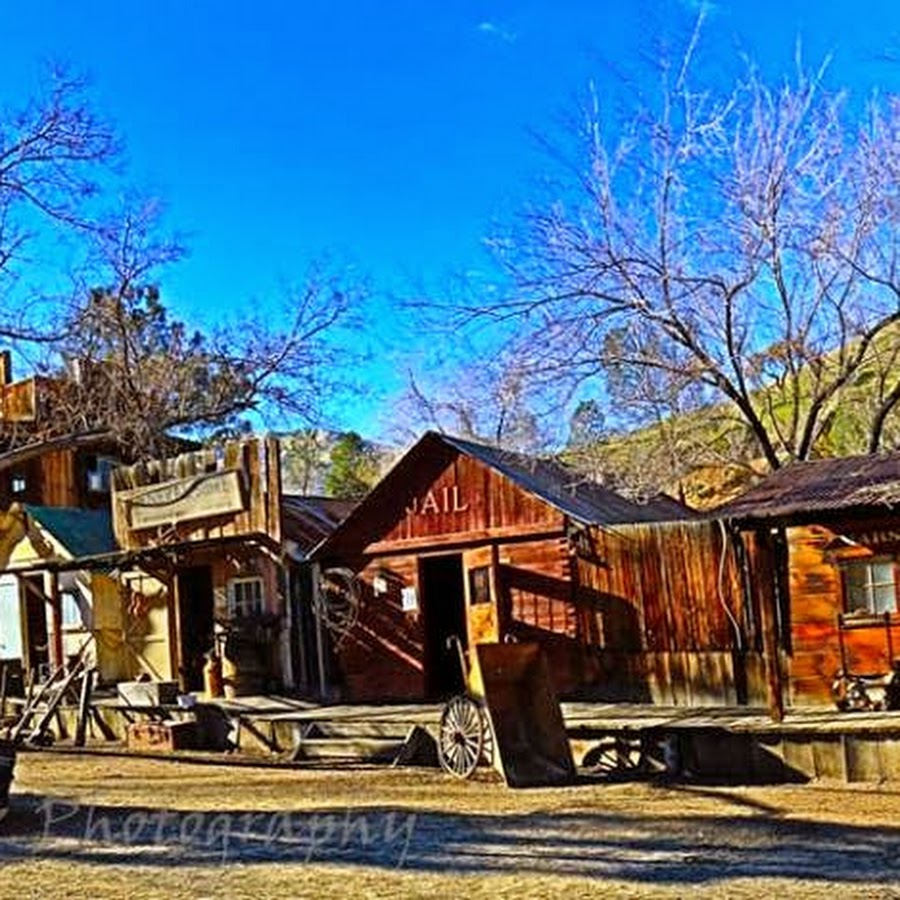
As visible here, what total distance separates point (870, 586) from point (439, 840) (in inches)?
241

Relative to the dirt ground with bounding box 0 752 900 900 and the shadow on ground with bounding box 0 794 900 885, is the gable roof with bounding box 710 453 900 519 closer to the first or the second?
the dirt ground with bounding box 0 752 900 900

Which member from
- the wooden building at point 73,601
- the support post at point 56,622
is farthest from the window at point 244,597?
the support post at point 56,622

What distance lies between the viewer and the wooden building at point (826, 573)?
42.4ft

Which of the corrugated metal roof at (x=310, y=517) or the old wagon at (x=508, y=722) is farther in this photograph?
the corrugated metal roof at (x=310, y=517)

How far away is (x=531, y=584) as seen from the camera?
1644 cm

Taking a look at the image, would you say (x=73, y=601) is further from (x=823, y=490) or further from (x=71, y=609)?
(x=823, y=490)

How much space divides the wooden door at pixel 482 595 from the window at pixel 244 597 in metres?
3.78

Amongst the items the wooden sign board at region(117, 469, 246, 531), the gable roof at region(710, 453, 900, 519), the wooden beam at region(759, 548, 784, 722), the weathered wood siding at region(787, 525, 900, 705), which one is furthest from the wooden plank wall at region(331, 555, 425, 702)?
the wooden beam at region(759, 548, 784, 722)

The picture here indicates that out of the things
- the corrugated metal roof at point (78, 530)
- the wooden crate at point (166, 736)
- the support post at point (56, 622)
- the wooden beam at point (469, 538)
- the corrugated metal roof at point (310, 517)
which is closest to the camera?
the wooden beam at point (469, 538)

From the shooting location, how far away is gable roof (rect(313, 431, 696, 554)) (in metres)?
16.5

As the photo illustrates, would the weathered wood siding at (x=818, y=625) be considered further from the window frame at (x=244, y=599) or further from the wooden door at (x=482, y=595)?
the window frame at (x=244, y=599)

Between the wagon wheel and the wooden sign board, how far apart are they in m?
6.31

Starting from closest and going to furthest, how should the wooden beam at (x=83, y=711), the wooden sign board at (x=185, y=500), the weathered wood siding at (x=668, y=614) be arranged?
the weathered wood siding at (x=668, y=614) → the wooden beam at (x=83, y=711) → the wooden sign board at (x=185, y=500)

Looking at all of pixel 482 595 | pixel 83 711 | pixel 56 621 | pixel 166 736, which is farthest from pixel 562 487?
pixel 56 621
